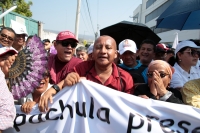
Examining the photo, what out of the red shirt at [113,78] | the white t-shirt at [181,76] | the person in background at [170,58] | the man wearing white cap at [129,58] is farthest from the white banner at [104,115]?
the person in background at [170,58]

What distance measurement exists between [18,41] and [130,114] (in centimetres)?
319

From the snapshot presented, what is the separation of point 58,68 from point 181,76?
1673 mm

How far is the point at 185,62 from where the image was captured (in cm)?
310

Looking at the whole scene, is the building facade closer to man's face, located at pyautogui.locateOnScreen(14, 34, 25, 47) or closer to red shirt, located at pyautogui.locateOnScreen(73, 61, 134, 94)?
man's face, located at pyautogui.locateOnScreen(14, 34, 25, 47)

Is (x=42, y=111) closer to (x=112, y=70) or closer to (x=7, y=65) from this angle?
(x=7, y=65)

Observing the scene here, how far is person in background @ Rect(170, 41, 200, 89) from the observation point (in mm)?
2987

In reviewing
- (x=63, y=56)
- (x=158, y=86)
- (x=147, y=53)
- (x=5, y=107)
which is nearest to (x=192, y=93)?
(x=158, y=86)

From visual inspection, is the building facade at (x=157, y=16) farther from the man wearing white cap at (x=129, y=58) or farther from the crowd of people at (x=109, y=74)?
the crowd of people at (x=109, y=74)

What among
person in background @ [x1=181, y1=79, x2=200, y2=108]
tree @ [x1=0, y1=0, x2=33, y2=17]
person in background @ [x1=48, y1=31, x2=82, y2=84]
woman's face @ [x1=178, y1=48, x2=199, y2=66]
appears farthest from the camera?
tree @ [x1=0, y1=0, x2=33, y2=17]

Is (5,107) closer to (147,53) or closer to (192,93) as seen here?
(192,93)

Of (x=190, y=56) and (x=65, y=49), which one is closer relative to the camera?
(x=65, y=49)

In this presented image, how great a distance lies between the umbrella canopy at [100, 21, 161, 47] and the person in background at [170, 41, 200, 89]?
1.69 metres

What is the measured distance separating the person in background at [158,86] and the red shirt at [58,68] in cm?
94

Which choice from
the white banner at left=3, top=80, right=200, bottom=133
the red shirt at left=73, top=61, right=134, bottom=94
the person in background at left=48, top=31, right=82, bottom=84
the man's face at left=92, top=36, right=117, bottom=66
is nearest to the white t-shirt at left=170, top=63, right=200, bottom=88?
the red shirt at left=73, top=61, right=134, bottom=94
